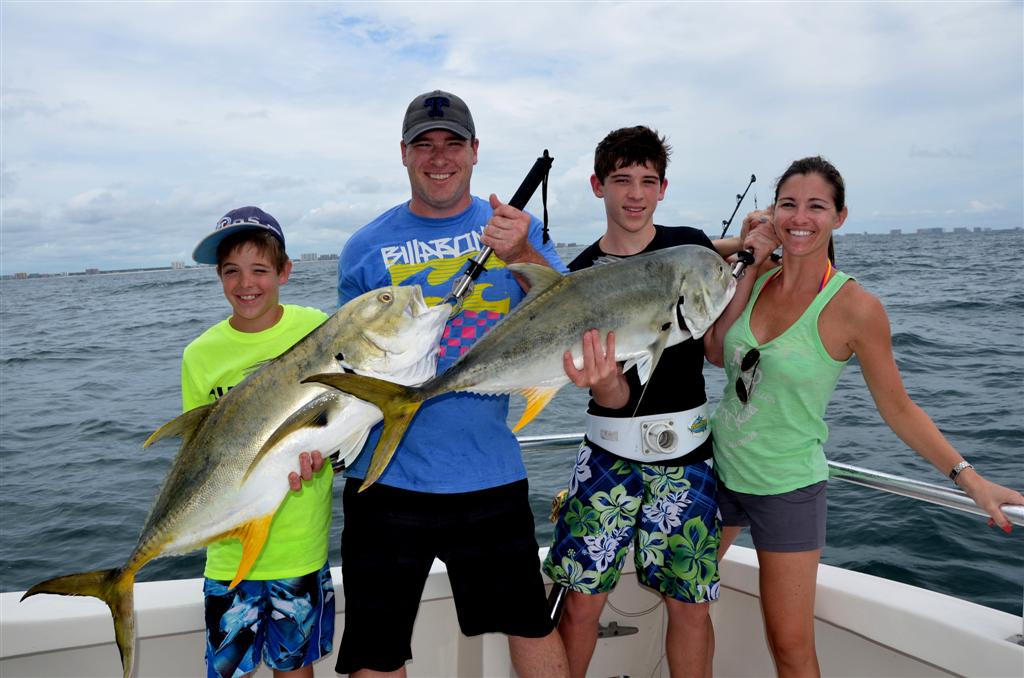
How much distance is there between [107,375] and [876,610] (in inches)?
678

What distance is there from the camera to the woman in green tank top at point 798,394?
7.88 feet

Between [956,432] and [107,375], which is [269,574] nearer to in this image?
[956,432]

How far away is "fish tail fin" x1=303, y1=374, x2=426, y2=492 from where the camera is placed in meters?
2.10

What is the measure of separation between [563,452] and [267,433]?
6.93 meters

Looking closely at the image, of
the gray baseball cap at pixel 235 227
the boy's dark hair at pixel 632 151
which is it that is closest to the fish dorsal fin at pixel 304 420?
the gray baseball cap at pixel 235 227

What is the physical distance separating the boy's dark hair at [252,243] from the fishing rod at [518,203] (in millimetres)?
791

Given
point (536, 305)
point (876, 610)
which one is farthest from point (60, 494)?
point (876, 610)

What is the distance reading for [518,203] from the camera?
242 cm

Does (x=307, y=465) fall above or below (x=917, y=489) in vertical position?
above

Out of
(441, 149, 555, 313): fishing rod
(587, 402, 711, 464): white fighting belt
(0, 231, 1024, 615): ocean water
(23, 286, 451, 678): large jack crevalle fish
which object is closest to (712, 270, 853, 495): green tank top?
(587, 402, 711, 464): white fighting belt

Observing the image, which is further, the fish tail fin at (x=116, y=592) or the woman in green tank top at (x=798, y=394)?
the woman in green tank top at (x=798, y=394)

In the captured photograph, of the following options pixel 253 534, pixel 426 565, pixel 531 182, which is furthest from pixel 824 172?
pixel 253 534

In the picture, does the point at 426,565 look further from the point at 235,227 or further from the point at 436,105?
the point at 436,105

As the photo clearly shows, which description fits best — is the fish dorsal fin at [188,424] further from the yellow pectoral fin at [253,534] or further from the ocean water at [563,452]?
the ocean water at [563,452]
